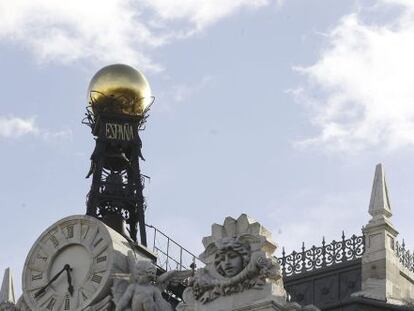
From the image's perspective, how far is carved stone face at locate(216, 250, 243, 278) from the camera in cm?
3741

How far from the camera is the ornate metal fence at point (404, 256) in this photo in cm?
3884

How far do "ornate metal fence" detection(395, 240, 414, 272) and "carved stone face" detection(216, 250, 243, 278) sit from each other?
370cm

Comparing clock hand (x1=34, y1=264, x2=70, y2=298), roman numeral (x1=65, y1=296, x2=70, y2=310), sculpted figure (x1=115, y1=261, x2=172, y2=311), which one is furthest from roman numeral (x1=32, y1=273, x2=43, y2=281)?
sculpted figure (x1=115, y1=261, x2=172, y2=311)

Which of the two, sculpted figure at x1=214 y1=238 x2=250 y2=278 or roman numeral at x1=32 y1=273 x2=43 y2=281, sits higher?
roman numeral at x1=32 y1=273 x2=43 y2=281

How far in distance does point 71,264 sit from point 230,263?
5.04m

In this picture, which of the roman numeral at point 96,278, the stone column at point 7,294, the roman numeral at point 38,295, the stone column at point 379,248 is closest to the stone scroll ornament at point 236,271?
the stone column at point 379,248

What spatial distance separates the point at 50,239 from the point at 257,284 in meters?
6.62

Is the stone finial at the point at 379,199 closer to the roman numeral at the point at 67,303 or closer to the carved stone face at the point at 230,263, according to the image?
the carved stone face at the point at 230,263

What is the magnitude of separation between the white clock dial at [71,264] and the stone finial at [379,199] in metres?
5.91

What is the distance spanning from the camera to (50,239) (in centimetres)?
4147

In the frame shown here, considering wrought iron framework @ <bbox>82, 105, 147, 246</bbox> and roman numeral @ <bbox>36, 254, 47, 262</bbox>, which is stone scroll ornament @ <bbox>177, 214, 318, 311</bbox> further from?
wrought iron framework @ <bbox>82, 105, 147, 246</bbox>

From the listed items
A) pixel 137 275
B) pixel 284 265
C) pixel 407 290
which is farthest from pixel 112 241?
pixel 407 290

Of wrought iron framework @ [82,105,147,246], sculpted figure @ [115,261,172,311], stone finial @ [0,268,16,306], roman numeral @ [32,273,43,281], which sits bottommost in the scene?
sculpted figure @ [115,261,172,311]

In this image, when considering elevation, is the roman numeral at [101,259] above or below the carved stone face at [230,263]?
above
